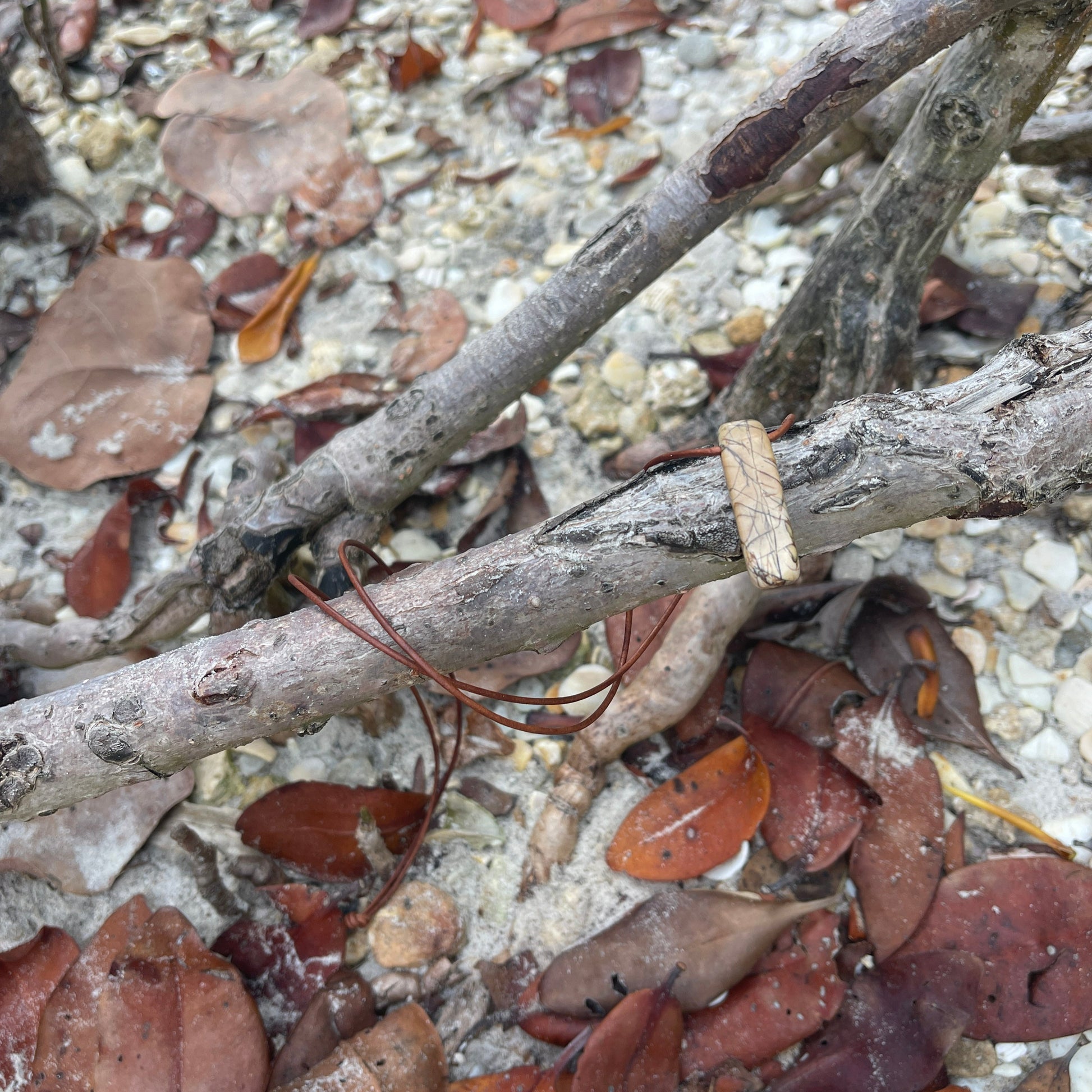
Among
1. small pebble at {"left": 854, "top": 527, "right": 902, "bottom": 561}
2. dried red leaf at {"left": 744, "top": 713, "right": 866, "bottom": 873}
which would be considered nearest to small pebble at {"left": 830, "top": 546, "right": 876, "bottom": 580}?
small pebble at {"left": 854, "top": 527, "right": 902, "bottom": 561}

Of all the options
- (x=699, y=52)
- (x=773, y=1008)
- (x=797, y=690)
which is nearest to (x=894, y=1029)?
(x=773, y=1008)

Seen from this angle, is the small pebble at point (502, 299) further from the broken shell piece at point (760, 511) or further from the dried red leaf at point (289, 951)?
the dried red leaf at point (289, 951)

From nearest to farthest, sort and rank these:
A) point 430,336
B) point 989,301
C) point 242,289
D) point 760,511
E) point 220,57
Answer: point 760,511 → point 989,301 → point 430,336 → point 242,289 → point 220,57

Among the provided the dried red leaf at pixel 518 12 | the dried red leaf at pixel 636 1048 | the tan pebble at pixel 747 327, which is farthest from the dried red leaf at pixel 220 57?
the dried red leaf at pixel 636 1048

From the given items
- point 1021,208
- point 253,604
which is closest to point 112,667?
point 253,604

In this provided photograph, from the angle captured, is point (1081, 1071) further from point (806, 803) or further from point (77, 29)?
point (77, 29)

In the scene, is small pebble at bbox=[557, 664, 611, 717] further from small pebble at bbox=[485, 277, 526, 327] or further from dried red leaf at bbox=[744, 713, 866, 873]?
small pebble at bbox=[485, 277, 526, 327]
